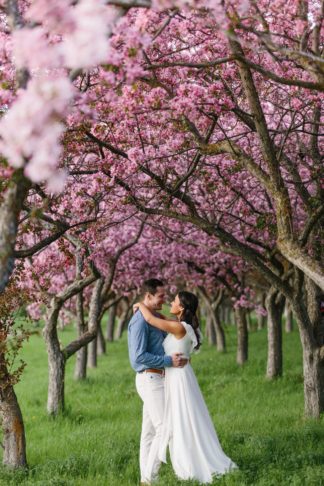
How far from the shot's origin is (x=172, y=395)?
8.28 metres

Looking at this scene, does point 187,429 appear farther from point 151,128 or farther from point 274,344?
point 274,344

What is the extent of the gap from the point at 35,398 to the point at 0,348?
977 cm

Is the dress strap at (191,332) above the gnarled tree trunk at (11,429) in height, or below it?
above

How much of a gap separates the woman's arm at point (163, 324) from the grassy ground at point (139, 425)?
173 centimetres

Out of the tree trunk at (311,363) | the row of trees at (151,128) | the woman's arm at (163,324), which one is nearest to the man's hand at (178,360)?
the woman's arm at (163,324)

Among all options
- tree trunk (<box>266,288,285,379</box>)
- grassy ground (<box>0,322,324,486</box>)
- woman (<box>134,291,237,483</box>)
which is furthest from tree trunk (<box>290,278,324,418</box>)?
tree trunk (<box>266,288,285,379</box>)

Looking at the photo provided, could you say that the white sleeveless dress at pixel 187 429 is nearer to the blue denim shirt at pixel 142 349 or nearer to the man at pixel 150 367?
the man at pixel 150 367

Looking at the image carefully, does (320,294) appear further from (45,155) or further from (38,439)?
(45,155)

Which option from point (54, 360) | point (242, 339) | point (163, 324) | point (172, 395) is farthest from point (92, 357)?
point (163, 324)

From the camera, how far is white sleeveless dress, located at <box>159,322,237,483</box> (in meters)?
8.16

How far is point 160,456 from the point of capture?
8.05m

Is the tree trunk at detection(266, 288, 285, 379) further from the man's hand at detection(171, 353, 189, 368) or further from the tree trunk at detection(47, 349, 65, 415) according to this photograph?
the man's hand at detection(171, 353, 189, 368)

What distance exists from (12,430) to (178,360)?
260 cm

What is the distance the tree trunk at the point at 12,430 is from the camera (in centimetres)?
916
